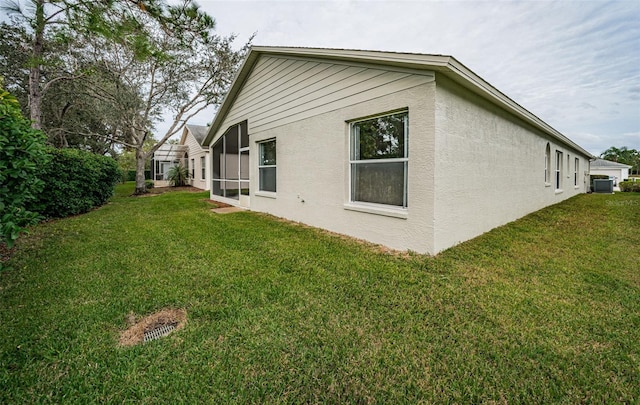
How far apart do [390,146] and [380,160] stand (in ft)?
1.05

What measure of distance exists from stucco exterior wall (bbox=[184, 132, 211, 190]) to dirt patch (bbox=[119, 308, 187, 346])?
16125 millimetres

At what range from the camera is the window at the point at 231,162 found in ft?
33.8

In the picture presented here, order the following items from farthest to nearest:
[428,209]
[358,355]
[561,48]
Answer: [561,48]
[428,209]
[358,355]

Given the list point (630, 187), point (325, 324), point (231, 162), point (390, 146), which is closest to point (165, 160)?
point (231, 162)

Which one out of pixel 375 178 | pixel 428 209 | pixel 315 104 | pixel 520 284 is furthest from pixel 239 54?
pixel 520 284

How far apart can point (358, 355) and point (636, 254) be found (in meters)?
5.63

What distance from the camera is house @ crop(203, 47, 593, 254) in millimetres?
4418

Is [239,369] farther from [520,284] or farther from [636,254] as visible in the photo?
[636,254]

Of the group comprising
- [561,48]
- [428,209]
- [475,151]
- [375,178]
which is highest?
[561,48]

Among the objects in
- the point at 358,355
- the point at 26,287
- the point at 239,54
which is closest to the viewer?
the point at 358,355

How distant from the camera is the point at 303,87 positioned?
6.86 metres

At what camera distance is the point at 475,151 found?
534cm

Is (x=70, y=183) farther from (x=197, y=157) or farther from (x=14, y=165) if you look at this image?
(x=197, y=157)

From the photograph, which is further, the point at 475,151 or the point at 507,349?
the point at 475,151
